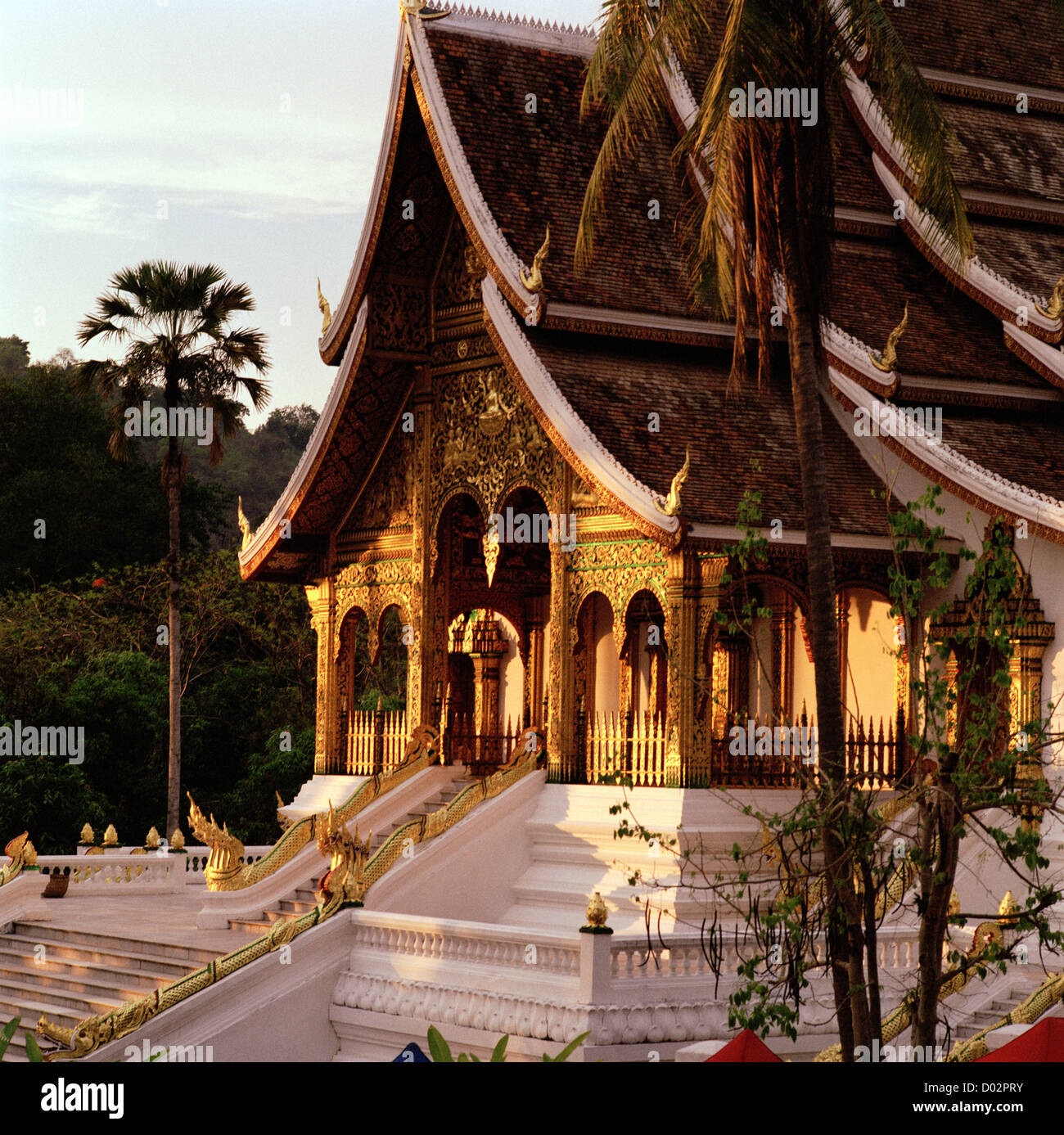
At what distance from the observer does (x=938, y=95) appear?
1995cm

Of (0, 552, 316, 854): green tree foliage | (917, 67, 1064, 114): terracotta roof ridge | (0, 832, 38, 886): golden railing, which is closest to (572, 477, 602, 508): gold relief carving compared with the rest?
(917, 67, 1064, 114): terracotta roof ridge

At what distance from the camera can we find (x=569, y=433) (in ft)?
51.4

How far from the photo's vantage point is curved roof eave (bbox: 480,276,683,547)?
1480 centimetres

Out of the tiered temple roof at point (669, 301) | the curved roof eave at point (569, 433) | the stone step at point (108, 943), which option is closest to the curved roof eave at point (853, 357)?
the tiered temple roof at point (669, 301)

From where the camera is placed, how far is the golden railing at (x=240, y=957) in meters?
14.0

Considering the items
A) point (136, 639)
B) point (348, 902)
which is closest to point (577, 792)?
point (348, 902)

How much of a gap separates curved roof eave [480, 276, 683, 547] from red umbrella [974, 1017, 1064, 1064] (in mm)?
5841

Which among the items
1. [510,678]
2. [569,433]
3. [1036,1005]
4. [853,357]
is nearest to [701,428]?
[569,433]

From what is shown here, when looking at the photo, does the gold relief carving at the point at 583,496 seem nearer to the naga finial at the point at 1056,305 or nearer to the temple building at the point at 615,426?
the temple building at the point at 615,426

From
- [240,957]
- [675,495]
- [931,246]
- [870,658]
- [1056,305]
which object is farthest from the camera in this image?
[931,246]

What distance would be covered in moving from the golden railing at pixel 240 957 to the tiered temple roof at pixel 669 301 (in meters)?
3.07

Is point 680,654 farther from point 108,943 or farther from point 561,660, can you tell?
point 108,943

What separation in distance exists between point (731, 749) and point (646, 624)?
3.69 metres

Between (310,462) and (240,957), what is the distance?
6.20m
